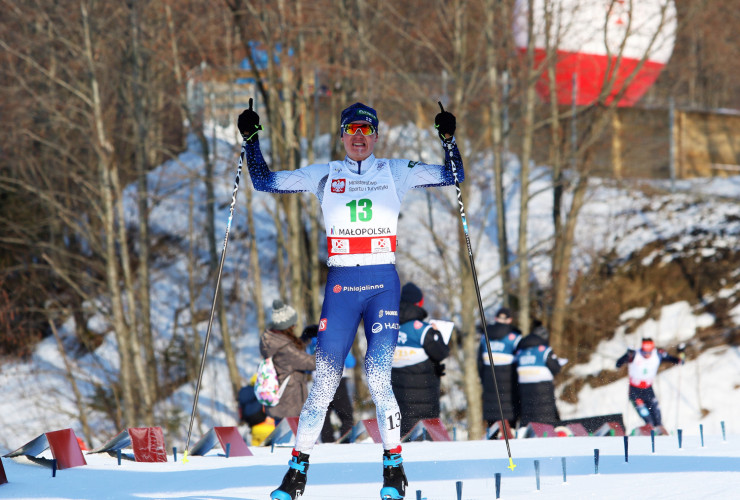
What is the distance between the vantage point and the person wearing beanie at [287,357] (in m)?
8.17

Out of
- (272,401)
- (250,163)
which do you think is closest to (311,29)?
(272,401)

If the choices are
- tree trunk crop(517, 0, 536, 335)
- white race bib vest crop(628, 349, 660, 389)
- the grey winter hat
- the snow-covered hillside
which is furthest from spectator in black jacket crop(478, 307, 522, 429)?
tree trunk crop(517, 0, 536, 335)

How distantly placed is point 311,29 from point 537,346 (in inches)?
301

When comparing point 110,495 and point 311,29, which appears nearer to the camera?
point 110,495

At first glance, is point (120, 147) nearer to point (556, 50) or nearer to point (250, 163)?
point (556, 50)

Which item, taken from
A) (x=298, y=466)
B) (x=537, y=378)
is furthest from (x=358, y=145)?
(x=537, y=378)

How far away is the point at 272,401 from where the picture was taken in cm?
825

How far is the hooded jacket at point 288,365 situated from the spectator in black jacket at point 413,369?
3.00 ft

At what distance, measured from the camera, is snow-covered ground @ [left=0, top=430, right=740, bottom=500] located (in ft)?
15.4

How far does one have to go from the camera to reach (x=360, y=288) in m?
4.75

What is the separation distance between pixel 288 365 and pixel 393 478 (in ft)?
12.5

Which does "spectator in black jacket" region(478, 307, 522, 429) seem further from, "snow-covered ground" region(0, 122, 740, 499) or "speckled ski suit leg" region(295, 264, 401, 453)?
"speckled ski suit leg" region(295, 264, 401, 453)

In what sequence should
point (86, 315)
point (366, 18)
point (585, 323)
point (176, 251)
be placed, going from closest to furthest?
point (585, 323)
point (366, 18)
point (86, 315)
point (176, 251)

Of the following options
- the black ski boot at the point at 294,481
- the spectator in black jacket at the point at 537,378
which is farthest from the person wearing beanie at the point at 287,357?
the black ski boot at the point at 294,481
